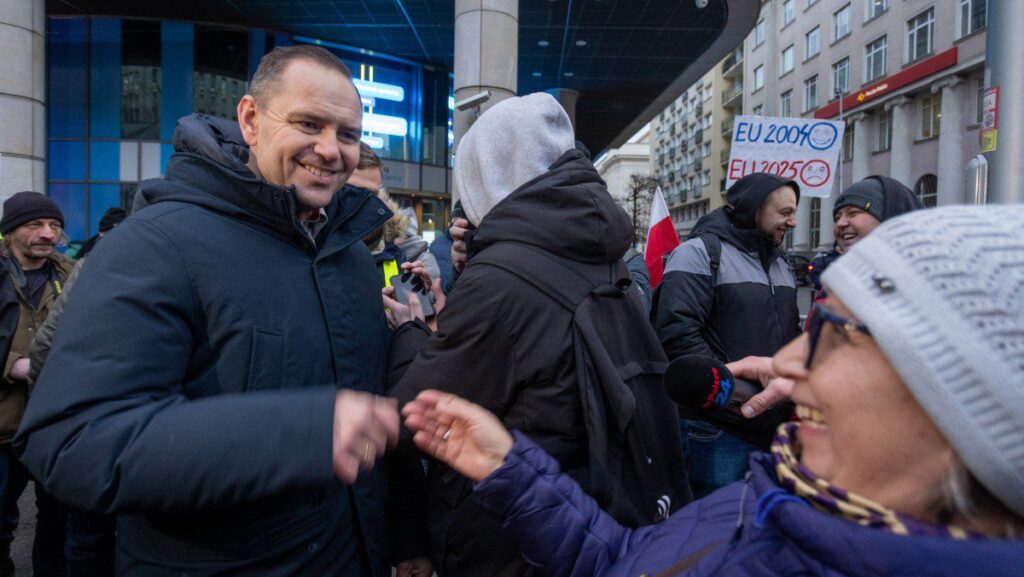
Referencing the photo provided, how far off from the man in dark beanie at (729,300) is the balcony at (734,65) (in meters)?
54.9

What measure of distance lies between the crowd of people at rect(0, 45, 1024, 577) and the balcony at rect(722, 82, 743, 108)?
187 ft

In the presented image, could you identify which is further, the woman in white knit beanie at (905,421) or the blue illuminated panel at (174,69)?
the blue illuminated panel at (174,69)

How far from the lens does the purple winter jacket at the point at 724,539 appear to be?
0.78m

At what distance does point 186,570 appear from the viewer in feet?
4.59

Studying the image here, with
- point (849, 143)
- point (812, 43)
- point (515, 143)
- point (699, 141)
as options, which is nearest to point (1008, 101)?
point (515, 143)

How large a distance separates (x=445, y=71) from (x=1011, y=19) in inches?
706

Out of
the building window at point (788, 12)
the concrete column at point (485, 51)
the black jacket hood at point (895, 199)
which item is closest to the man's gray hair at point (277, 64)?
the black jacket hood at point (895, 199)

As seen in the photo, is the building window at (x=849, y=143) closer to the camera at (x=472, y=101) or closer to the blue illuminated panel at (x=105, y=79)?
the camera at (x=472, y=101)

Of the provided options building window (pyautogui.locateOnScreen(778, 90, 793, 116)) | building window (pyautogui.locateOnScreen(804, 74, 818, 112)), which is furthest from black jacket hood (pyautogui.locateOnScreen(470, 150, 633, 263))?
building window (pyautogui.locateOnScreen(778, 90, 793, 116))

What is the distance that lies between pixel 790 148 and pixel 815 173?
0.38m

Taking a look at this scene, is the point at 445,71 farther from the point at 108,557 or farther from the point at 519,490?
the point at 519,490

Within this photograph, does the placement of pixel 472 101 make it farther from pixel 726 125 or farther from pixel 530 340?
pixel 726 125

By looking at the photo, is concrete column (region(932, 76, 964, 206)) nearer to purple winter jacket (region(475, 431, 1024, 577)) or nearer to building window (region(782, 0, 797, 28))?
building window (region(782, 0, 797, 28))

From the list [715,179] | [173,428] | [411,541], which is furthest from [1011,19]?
[715,179]
